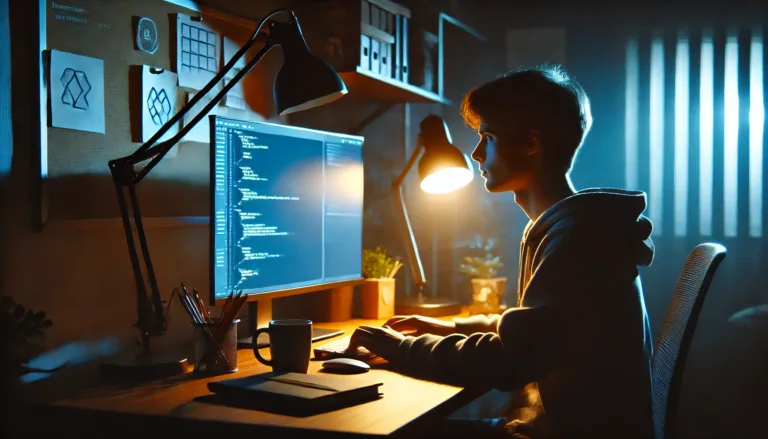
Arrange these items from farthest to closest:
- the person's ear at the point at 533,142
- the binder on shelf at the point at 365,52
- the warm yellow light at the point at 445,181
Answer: the warm yellow light at the point at 445,181, the binder on shelf at the point at 365,52, the person's ear at the point at 533,142

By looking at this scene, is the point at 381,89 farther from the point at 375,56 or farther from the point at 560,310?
the point at 560,310

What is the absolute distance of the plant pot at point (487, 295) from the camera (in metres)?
2.21

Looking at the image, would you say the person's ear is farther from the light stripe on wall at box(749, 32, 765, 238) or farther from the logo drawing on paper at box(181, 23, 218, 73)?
the light stripe on wall at box(749, 32, 765, 238)

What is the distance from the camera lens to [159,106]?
164cm

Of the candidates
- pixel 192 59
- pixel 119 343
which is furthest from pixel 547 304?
pixel 192 59

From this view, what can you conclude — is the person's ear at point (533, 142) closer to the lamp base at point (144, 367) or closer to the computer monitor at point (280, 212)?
the computer monitor at point (280, 212)

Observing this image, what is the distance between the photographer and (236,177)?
154cm

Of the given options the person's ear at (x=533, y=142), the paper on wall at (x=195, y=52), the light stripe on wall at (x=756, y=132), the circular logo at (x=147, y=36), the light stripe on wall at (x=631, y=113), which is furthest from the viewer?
the light stripe on wall at (x=631, y=113)

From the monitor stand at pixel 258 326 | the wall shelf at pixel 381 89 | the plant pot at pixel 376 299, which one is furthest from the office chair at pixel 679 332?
the wall shelf at pixel 381 89

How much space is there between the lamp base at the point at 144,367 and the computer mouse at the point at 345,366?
25 centimetres

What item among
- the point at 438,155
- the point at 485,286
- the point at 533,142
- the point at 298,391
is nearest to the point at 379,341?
the point at 298,391

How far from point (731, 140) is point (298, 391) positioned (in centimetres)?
250

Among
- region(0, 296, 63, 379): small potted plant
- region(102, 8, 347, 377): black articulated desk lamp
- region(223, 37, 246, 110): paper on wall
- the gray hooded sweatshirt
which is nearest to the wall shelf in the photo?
region(223, 37, 246, 110): paper on wall

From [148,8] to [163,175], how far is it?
345 mm
